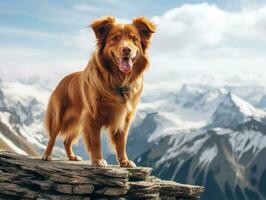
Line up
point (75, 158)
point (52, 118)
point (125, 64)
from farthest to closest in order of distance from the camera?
point (75, 158)
point (52, 118)
point (125, 64)

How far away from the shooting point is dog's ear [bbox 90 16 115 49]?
22.1 m

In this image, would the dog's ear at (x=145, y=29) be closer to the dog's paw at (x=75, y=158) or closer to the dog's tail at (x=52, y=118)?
the dog's tail at (x=52, y=118)

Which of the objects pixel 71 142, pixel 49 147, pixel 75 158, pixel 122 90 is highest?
pixel 122 90

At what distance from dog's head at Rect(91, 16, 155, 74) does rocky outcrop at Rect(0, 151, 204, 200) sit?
501cm

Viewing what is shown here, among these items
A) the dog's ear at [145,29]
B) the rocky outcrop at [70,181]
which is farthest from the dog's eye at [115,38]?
the rocky outcrop at [70,181]

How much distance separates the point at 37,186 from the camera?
2484 centimetres

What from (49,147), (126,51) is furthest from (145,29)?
(49,147)

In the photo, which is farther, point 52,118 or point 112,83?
point 52,118

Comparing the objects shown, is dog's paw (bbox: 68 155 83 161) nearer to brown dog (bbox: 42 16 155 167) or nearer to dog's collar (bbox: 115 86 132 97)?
brown dog (bbox: 42 16 155 167)

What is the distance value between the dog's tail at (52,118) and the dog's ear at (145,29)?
646 cm

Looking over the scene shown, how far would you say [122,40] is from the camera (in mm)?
21375

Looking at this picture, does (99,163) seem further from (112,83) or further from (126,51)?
(126,51)

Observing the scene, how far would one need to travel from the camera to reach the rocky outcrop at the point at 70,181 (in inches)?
929

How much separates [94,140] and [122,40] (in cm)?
484
